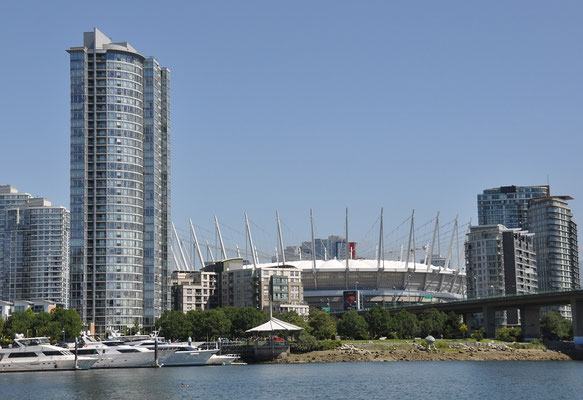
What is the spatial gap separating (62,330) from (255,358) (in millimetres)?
44510

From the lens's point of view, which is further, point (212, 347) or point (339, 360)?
point (212, 347)

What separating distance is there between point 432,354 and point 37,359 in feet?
241

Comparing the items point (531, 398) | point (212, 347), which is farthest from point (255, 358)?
point (531, 398)

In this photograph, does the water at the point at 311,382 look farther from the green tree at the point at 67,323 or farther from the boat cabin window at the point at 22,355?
the green tree at the point at 67,323

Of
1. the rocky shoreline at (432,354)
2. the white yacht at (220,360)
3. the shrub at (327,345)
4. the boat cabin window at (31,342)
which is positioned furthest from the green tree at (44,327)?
the shrub at (327,345)

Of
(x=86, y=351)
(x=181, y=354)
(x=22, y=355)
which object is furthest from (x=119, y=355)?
(x=22, y=355)

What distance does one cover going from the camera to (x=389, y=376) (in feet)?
417

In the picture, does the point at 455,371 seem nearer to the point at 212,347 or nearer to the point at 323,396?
the point at 323,396

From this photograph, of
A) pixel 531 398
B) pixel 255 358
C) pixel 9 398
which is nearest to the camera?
pixel 531 398

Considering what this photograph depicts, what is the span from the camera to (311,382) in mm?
117500

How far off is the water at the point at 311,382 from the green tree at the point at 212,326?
116ft

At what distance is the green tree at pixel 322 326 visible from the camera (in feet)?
626

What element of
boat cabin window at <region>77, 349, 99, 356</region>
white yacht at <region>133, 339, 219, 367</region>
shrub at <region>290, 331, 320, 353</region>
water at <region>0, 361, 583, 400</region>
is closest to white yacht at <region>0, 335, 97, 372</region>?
boat cabin window at <region>77, 349, 99, 356</region>

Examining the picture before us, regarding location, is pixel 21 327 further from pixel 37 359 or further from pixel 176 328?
pixel 37 359
